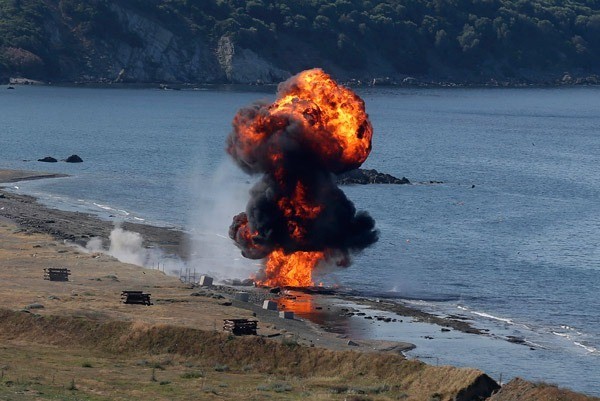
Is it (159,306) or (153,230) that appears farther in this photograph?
(153,230)

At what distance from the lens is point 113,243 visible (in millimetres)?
139375

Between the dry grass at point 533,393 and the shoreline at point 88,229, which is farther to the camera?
the shoreline at point 88,229

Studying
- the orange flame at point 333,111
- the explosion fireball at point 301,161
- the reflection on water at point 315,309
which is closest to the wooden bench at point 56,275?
the reflection on water at point 315,309

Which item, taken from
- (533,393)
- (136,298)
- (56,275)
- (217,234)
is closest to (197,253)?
(217,234)

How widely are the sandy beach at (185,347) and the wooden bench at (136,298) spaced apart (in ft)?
3.12

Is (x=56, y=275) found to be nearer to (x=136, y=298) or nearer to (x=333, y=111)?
(x=136, y=298)

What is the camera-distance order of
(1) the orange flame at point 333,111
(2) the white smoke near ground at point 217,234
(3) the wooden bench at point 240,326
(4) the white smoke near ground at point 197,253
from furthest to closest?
(2) the white smoke near ground at point 217,234 → (4) the white smoke near ground at point 197,253 → (1) the orange flame at point 333,111 → (3) the wooden bench at point 240,326

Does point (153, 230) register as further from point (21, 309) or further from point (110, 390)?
point (110, 390)

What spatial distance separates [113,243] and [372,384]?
2406 inches

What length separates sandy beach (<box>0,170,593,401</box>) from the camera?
78.9 m

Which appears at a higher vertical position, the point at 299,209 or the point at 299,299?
the point at 299,209

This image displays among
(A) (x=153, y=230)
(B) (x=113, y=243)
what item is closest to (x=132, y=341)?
(B) (x=113, y=243)

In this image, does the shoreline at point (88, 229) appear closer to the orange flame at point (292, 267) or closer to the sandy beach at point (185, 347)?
the sandy beach at point (185, 347)

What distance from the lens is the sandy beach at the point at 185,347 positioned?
78875 mm
